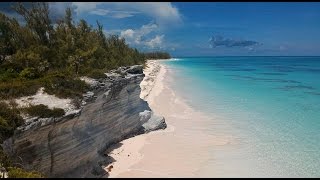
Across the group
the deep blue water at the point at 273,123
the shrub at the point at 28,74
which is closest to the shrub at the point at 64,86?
the shrub at the point at 28,74

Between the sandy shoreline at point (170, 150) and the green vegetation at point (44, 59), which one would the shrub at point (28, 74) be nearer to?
the green vegetation at point (44, 59)

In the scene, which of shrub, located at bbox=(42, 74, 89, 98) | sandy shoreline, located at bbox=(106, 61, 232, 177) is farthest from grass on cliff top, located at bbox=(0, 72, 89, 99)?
sandy shoreline, located at bbox=(106, 61, 232, 177)

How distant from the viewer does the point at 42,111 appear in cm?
1494

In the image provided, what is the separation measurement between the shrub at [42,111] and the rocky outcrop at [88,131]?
0.27 metres

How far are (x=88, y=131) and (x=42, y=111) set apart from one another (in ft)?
11.8

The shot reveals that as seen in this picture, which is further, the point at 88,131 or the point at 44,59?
the point at 44,59

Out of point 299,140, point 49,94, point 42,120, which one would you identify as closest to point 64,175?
point 42,120

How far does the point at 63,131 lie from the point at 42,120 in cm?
138

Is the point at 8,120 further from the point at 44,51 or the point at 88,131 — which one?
the point at 44,51

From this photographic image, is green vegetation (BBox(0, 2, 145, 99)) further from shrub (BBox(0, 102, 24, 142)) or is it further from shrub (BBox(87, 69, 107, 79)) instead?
shrub (BBox(0, 102, 24, 142))

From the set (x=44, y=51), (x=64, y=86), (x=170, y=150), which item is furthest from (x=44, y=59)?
(x=170, y=150)

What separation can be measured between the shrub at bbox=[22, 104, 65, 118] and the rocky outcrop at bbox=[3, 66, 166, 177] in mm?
272

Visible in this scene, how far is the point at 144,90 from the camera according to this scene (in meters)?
45.9

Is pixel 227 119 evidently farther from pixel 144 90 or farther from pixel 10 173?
pixel 10 173
